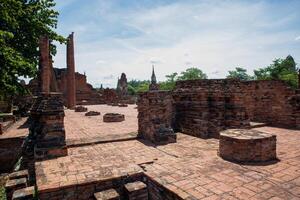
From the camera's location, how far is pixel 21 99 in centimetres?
2461

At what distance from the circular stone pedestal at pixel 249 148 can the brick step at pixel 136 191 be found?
2.09m

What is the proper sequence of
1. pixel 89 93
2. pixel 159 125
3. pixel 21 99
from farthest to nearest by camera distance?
1. pixel 89 93
2. pixel 21 99
3. pixel 159 125

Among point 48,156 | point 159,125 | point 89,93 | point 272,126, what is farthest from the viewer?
point 89,93

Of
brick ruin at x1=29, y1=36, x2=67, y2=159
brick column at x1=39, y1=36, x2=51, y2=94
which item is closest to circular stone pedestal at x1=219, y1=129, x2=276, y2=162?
brick ruin at x1=29, y1=36, x2=67, y2=159

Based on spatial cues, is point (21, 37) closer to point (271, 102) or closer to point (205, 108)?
point (205, 108)

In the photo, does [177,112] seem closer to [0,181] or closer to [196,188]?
[196,188]

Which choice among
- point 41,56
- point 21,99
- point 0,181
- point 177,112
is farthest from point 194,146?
point 21,99

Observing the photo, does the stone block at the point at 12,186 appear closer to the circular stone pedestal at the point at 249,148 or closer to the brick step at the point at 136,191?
the brick step at the point at 136,191

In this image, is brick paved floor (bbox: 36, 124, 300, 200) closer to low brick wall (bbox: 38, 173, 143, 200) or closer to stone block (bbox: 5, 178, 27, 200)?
low brick wall (bbox: 38, 173, 143, 200)

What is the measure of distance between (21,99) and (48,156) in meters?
22.8

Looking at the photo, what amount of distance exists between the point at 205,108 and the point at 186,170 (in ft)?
12.0

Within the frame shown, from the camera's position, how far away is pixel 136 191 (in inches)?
151

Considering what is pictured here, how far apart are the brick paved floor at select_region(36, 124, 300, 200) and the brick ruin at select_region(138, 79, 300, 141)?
3.47ft

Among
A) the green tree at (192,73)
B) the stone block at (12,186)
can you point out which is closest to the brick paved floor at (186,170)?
the stone block at (12,186)
